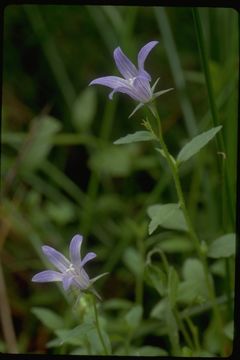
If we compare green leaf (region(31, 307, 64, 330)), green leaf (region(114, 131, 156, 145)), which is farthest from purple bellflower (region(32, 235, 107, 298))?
green leaf (region(31, 307, 64, 330))

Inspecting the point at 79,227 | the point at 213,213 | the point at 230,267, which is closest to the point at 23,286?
the point at 79,227

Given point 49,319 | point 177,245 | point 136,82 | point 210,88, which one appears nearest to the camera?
point 136,82

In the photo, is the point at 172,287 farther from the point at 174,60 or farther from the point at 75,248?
the point at 174,60

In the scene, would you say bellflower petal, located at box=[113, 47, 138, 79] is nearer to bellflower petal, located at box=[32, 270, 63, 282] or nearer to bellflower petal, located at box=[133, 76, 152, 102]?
bellflower petal, located at box=[133, 76, 152, 102]

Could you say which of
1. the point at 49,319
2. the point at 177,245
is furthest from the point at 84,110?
the point at 49,319

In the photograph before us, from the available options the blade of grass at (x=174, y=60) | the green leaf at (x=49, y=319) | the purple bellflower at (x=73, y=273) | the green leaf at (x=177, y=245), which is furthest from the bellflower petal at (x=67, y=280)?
the blade of grass at (x=174, y=60)

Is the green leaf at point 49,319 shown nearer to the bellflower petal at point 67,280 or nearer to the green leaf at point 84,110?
the bellflower petal at point 67,280
